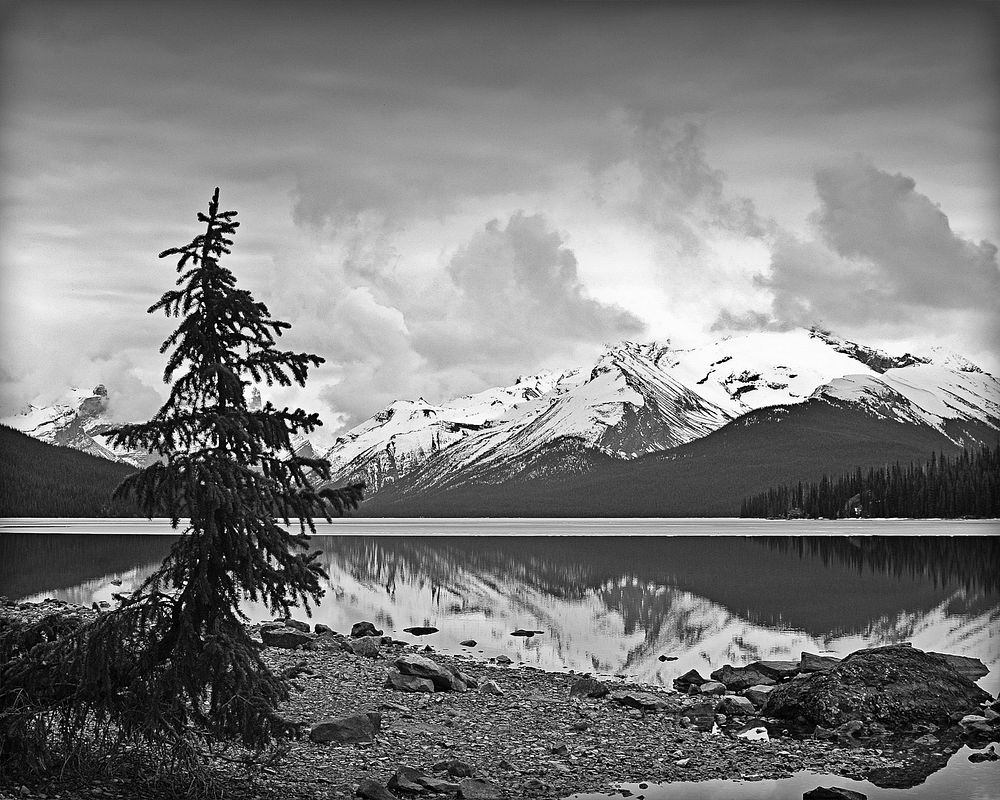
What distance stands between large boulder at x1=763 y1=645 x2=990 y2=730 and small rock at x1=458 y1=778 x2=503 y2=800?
851 centimetres

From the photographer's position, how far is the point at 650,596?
157ft

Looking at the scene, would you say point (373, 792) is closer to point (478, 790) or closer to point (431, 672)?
point (478, 790)

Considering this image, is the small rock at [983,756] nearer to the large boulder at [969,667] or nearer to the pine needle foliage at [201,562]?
the large boulder at [969,667]

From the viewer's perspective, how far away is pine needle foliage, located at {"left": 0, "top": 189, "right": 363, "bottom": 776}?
12555mm

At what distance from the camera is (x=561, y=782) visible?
595 inches

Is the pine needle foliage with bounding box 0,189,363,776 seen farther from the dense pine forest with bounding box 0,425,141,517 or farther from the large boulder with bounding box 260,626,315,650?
the dense pine forest with bounding box 0,425,141,517

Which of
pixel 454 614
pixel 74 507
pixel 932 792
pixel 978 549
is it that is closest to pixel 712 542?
pixel 978 549

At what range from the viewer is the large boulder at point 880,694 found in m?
19.7

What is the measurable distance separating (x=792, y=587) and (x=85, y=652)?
45522 millimetres

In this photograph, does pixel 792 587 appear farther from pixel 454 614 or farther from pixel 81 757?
pixel 81 757

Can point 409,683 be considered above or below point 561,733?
above

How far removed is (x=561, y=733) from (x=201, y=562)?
8.66 meters

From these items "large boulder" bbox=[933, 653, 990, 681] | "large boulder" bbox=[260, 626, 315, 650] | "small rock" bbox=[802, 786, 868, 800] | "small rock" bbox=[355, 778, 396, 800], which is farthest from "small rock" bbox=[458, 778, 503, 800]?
"large boulder" bbox=[933, 653, 990, 681]

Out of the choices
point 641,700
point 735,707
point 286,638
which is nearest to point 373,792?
point 641,700
